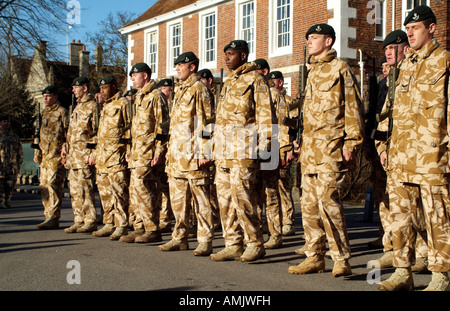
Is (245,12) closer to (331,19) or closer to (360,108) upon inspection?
(331,19)

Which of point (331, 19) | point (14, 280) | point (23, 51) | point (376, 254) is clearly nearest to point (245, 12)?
point (331, 19)

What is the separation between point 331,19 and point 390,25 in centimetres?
207

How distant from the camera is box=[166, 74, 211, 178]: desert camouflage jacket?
8250 millimetres

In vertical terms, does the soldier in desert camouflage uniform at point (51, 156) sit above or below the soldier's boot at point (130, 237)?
above

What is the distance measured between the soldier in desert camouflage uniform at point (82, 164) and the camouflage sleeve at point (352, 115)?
541 cm

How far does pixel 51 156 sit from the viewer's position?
11398mm

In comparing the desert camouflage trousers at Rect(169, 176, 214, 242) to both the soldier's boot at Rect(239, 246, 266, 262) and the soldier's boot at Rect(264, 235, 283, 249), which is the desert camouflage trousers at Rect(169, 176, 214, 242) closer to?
the soldier's boot at Rect(239, 246, 266, 262)

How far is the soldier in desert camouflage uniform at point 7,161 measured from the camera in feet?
55.7

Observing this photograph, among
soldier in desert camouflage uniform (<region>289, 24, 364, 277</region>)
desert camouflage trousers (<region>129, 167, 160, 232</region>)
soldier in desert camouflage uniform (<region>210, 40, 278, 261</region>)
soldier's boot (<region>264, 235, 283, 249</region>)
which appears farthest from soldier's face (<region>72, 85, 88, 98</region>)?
soldier in desert camouflage uniform (<region>289, 24, 364, 277</region>)

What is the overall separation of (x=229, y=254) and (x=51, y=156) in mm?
5075

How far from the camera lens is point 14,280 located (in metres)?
Answer: 6.59

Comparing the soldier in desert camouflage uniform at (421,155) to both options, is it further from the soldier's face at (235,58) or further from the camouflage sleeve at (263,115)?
the soldier's face at (235,58)

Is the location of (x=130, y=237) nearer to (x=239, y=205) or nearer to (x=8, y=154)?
(x=239, y=205)

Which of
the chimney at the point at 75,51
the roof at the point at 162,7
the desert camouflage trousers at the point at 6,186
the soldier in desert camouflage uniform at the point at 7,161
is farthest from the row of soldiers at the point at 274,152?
the chimney at the point at 75,51
